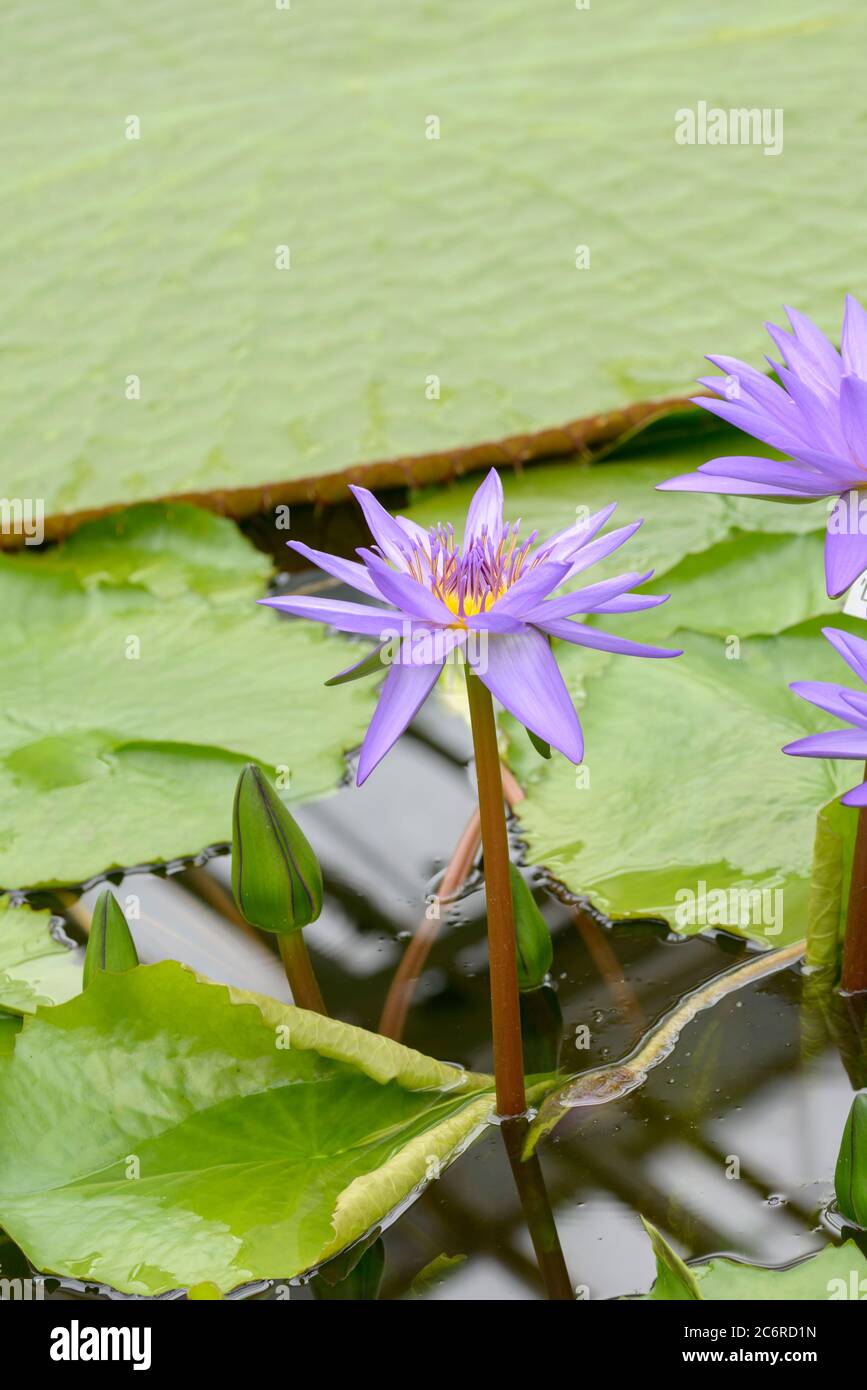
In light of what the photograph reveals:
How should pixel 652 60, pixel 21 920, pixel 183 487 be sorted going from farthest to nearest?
pixel 652 60, pixel 183 487, pixel 21 920

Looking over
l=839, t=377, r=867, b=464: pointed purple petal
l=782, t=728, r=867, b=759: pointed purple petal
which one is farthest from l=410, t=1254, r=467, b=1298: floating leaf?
l=839, t=377, r=867, b=464: pointed purple petal

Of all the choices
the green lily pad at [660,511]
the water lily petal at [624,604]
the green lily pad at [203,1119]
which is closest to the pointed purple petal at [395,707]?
the water lily petal at [624,604]

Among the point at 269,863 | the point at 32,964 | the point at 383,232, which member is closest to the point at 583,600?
the point at 269,863

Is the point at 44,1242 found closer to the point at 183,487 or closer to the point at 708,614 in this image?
the point at 708,614

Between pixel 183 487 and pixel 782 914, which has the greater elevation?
pixel 183 487

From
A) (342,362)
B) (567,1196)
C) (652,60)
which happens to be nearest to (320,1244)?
(567,1196)

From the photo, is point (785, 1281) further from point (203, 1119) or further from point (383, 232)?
point (383, 232)
